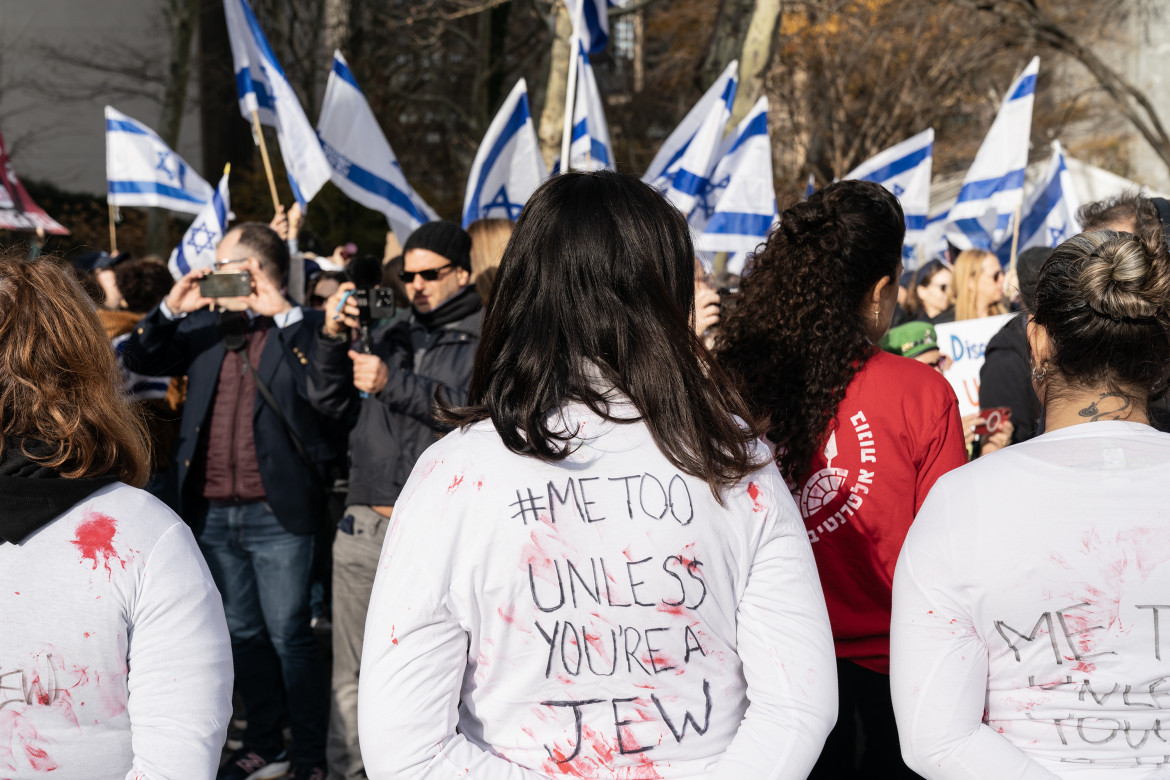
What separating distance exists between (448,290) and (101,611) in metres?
2.63

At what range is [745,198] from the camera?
687 cm

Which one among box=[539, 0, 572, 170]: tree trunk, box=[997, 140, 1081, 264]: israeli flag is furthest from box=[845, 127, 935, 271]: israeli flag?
box=[539, 0, 572, 170]: tree trunk

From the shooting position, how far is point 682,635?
5.15 feet

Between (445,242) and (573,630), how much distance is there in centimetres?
284

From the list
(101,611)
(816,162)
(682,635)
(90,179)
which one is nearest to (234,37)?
(101,611)

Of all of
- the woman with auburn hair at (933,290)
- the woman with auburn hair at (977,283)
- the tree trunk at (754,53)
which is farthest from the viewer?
the tree trunk at (754,53)

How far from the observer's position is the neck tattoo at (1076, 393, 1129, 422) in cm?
179

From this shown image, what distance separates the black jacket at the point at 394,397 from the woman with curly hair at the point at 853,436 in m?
1.59

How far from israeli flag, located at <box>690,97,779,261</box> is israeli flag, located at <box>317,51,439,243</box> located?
1862mm

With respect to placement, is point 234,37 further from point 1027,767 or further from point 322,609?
point 1027,767

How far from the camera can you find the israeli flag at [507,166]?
636 centimetres

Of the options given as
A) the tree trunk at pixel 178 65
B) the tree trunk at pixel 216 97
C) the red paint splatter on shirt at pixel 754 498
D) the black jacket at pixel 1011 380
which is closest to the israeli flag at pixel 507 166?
the black jacket at pixel 1011 380

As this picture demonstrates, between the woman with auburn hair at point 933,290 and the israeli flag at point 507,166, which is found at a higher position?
the israeli flag at point 507,166

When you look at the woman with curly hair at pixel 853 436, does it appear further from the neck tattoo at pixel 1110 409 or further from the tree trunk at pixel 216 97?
the tree trunk at pixel 216 97
